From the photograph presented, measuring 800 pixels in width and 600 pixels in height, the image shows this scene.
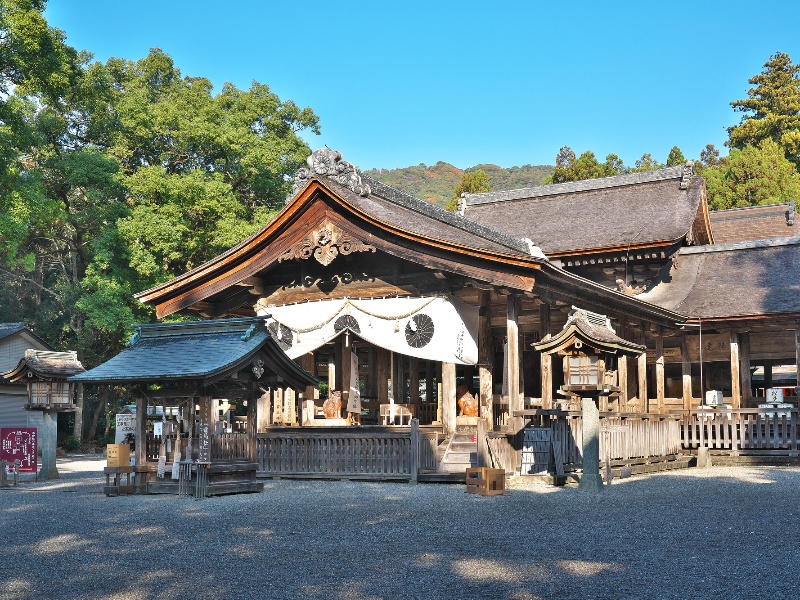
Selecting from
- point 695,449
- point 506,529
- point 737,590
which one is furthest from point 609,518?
point 695,449

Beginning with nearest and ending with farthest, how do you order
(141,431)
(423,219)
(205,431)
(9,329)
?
(205,431) → (141,431) → (423,219) → (9,329)

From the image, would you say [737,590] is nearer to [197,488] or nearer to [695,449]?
[197,488]

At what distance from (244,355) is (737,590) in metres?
8.92

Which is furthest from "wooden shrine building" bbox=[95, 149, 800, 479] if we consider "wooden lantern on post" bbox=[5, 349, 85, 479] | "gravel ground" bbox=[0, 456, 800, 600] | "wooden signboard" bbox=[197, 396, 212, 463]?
"gravel ground" bbox=[0, 456, 800, 600]

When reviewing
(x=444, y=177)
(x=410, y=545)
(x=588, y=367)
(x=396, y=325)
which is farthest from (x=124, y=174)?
(x=444, y=177)

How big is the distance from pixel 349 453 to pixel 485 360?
142 inches

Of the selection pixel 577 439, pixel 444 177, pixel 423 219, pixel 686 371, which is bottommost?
pixel 577 439

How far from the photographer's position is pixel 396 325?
18.2m

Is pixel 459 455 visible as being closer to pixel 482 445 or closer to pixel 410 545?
pixel 482 445

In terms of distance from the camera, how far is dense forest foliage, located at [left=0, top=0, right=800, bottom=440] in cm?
2867

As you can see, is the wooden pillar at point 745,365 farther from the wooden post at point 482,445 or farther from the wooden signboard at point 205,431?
the wooden signboard at point 205,431

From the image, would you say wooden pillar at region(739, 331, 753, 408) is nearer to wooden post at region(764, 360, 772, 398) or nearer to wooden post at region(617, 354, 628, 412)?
wooden post at region(764, 360, 772, 398)

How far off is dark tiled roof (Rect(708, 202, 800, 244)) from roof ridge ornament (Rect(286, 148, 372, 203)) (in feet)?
49.6

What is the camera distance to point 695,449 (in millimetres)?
22219
